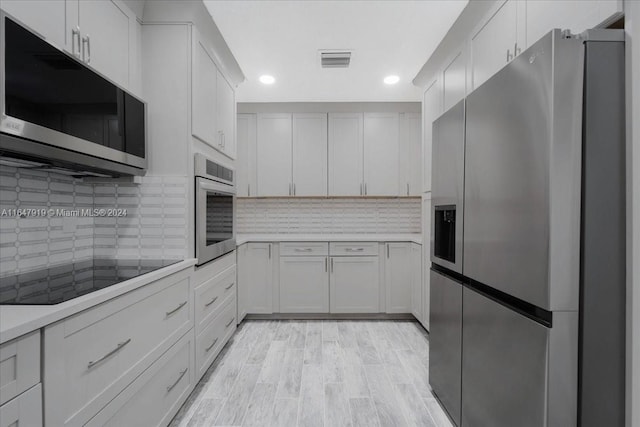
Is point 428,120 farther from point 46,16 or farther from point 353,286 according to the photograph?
point 46,16

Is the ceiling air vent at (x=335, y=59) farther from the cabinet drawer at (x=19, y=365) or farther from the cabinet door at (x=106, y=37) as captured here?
the cabinet drawer at (x=19, y=365)

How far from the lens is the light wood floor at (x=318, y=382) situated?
1902mm

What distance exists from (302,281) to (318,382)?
1.44 m

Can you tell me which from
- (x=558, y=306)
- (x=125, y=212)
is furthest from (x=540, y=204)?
(x=125, y=212)

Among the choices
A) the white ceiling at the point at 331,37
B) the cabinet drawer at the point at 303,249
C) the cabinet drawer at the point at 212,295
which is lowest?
the cabinet drawer at the point at 212,295

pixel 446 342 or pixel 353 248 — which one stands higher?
pixel 353 248

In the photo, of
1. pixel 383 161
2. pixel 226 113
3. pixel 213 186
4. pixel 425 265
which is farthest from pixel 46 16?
pixel 383 161

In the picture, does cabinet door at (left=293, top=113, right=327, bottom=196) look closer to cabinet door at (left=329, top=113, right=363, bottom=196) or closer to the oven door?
cabinet door at (left=329, top=113, right=363, bottom=196)

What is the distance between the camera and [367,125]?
4.00m

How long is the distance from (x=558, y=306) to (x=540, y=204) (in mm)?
319

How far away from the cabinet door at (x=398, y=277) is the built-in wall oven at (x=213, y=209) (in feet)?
5.71

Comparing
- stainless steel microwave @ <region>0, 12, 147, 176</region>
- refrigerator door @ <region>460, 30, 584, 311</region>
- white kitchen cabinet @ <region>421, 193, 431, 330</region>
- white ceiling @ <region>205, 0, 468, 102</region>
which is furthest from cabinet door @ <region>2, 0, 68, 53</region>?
white kitchen cabinet @ <region>421, 193, 431, 330</region>

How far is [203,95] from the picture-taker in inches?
→ 90.6

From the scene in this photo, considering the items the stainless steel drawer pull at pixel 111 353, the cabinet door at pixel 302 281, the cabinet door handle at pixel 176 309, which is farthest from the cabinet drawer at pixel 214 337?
the stainless steel drawer pull at pixel 111 353
